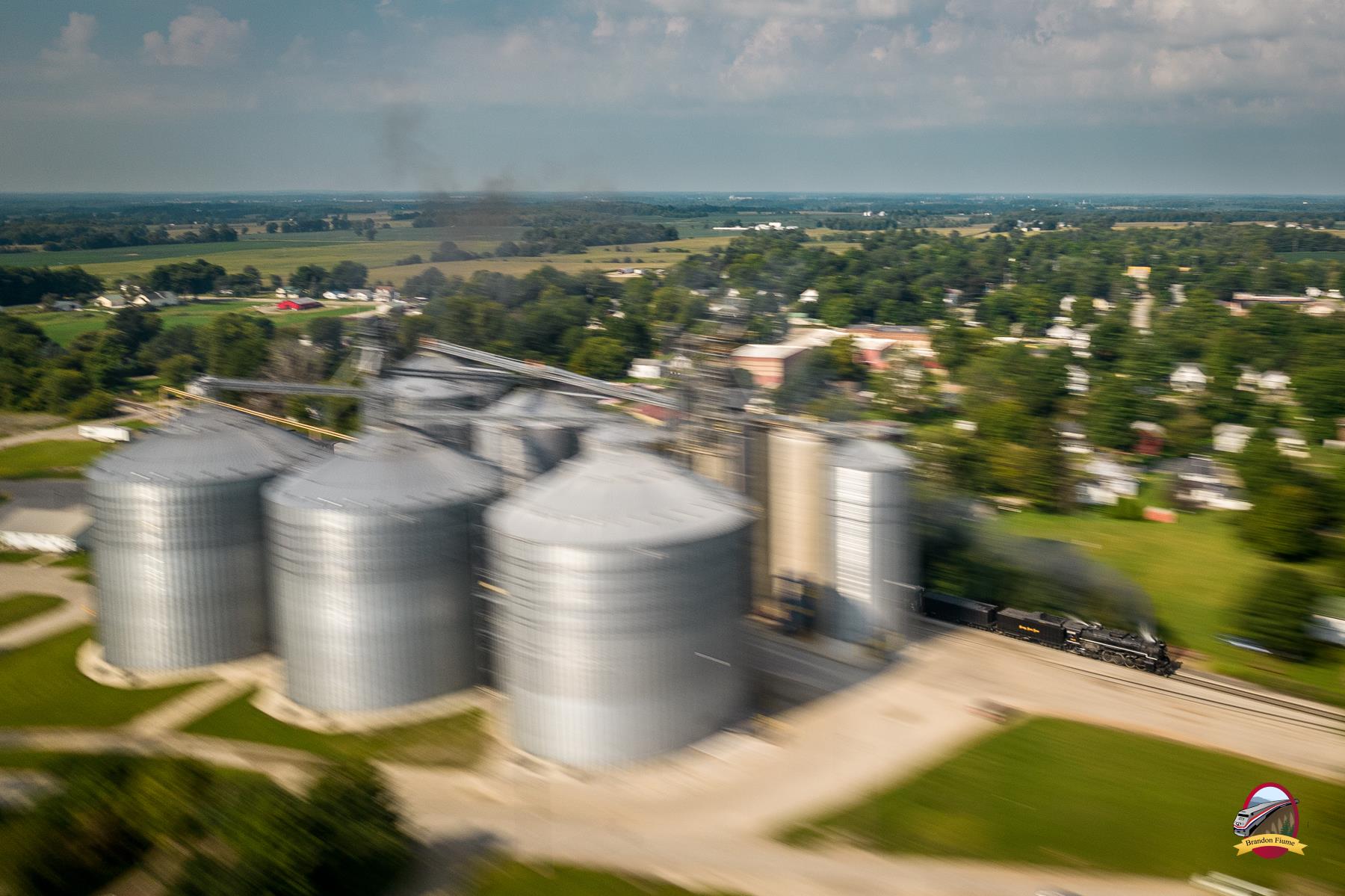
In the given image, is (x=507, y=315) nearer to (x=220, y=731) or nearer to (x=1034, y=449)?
(x=1034, y=449)

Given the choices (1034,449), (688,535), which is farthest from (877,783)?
(1034,449)

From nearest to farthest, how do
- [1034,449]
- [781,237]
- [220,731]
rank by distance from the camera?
[220,731], [1034,449], [781,237]

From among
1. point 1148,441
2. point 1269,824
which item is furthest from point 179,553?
point 1148,441

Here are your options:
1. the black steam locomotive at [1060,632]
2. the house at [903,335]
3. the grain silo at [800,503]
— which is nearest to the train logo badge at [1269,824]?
the black steam locomotive at [1060,632]

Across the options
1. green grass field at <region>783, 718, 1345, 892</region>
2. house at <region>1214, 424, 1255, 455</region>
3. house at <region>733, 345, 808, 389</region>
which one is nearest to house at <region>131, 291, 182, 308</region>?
house at <region>733, 345, 808, 389</region>

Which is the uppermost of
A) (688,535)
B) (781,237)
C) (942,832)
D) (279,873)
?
(781,237)

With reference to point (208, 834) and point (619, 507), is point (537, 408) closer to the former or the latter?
point (619, 507)
